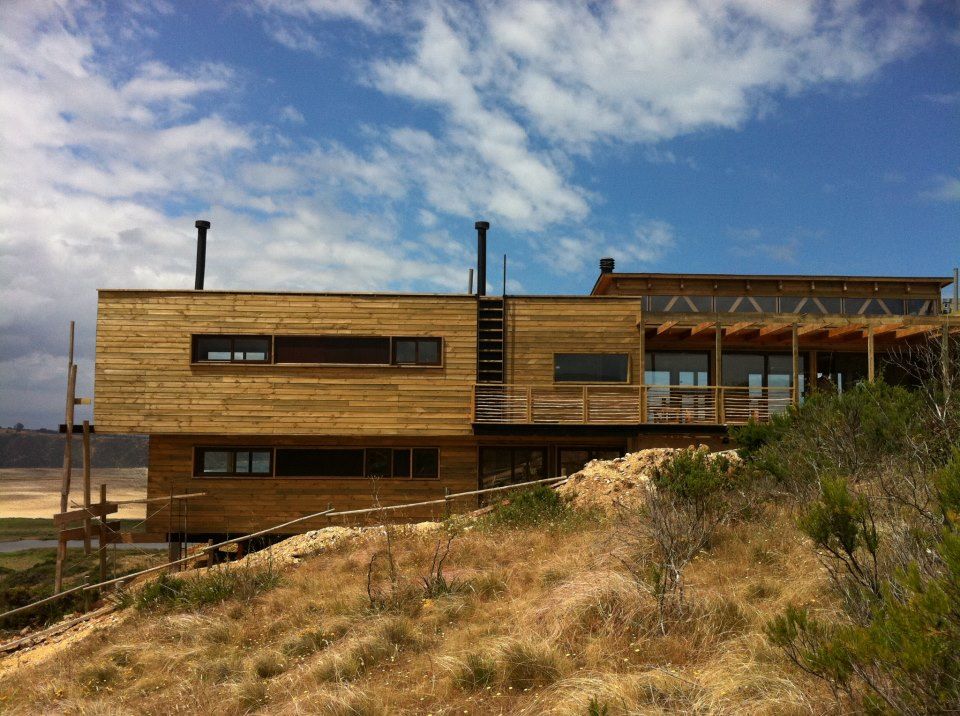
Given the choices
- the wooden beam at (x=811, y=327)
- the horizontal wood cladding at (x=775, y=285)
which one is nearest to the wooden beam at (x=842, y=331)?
the wooden beam at (x=811, y=327)

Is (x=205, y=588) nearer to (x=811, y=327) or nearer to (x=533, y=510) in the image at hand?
(x=533, y=510)

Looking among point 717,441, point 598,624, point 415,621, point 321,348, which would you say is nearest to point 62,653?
point 415,621

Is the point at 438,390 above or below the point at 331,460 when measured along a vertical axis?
above

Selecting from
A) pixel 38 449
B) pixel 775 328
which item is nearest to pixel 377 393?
pixel 775 328

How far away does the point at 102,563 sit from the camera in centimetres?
1814

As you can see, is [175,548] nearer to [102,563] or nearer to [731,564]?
[102,563]

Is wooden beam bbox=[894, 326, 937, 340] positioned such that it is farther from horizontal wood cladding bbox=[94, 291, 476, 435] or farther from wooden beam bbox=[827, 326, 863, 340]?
horizontal wood cladding bbox=[94, 291, 476, 435]

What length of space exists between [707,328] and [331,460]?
10.7 metres

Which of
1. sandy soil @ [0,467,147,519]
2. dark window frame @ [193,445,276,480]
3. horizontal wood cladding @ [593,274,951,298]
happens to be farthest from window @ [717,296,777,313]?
sandy soil @ [0,467,147,519]

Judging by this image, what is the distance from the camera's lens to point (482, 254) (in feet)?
74.4

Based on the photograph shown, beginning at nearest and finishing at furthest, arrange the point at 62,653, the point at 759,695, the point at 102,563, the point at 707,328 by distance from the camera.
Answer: the point at 759,695
the point at 62,653
the point at 102,563
the point at 707,328

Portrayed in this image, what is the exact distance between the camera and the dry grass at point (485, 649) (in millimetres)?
6398

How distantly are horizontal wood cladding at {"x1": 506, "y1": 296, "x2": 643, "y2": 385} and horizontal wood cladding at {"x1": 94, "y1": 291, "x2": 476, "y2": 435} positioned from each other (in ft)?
4.04

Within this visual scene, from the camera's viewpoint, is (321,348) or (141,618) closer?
(141,618)
